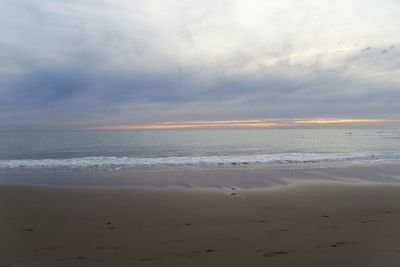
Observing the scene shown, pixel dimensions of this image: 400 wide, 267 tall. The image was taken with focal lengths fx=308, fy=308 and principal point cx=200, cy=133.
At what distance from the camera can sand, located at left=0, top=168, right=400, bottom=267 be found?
5.02m

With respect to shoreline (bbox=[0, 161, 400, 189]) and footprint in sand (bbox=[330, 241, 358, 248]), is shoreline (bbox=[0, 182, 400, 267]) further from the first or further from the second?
shoreline (bbox=[0, 161, 400, 189])

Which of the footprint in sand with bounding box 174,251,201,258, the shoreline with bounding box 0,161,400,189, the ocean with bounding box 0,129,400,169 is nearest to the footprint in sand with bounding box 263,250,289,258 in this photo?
the footprint in sand with bounding box 174,251,201,258

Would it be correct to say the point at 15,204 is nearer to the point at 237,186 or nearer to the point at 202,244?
the point at 202,244

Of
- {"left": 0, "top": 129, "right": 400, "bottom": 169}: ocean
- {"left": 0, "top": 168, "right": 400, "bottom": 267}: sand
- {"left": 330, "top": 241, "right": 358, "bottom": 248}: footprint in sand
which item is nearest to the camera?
{"left": 0, "top": 168, "right": 400, "bottom": 267}: sand

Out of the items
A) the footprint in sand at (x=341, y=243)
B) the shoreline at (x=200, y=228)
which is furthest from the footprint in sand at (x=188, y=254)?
the footprint in sand at (x=341, y=243)

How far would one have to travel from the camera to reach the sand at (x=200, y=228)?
198 inches

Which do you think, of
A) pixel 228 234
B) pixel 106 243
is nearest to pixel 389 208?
pixel 228 234

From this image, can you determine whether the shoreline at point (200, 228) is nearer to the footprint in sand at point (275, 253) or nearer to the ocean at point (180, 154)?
the footprint in sand at point (275, 253)

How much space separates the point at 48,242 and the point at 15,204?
4055 millimetres

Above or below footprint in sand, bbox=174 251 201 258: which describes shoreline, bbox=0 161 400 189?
above

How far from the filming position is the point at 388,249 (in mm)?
5285

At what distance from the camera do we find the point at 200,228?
659 centimetres

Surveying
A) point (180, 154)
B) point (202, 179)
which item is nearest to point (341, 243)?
point (202, 179)

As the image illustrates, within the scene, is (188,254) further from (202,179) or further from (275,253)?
(202,179)
